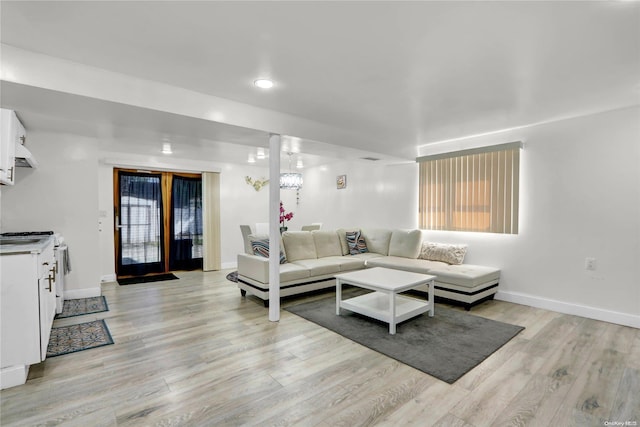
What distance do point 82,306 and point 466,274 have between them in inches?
192

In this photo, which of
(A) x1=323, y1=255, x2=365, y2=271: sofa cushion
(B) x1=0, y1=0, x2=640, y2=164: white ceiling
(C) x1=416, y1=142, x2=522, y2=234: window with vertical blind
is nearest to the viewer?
(B) x1=0, y1=0, x2=640, y2=164: white ceiling

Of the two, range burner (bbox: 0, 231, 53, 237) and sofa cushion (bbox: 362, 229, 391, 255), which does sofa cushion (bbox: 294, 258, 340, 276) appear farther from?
range burner (bbox: 0, 231, 53, 237)

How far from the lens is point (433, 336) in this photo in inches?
121

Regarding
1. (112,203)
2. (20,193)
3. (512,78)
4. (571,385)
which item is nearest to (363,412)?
(571,385)

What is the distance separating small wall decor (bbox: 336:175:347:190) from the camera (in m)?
6.76

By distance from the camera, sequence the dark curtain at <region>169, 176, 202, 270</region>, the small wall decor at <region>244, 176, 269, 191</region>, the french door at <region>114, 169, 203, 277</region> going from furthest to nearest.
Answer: the small wall decor at <region>244, 176, 269, 191</region> → the dark curtain at <region>169, 176, 202, 270</region> → the french door at <region>114, 169, 203, 277</region>

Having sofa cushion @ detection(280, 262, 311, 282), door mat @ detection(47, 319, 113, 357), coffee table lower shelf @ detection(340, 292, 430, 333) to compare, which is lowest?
door mat @ detection(47, 319, 113, 357)

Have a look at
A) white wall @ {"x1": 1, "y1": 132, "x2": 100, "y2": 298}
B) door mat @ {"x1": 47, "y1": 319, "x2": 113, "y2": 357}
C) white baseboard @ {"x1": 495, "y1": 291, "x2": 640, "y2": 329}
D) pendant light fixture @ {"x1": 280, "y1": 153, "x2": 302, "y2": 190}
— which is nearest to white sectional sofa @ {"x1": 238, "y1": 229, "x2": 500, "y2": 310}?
white baseboard @ {"x1": 495, "y1": 291, "x2": 640, "y2": 329}

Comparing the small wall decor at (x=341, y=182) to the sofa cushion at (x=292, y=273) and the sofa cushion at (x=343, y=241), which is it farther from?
the sofa cushion at (x=292, y=273)

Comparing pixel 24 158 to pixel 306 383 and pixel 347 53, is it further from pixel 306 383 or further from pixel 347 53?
pixel 306 383

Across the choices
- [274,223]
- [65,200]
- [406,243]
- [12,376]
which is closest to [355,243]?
[406,243]

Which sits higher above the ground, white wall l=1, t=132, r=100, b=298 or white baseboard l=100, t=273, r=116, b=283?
white wall l=1, t=132, r=100, b=298

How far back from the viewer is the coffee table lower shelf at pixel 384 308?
324cm

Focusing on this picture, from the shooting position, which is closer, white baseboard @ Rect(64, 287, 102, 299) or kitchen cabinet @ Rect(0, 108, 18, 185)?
kitchen cabinet @ Rect(0, 108, 18, 185)
